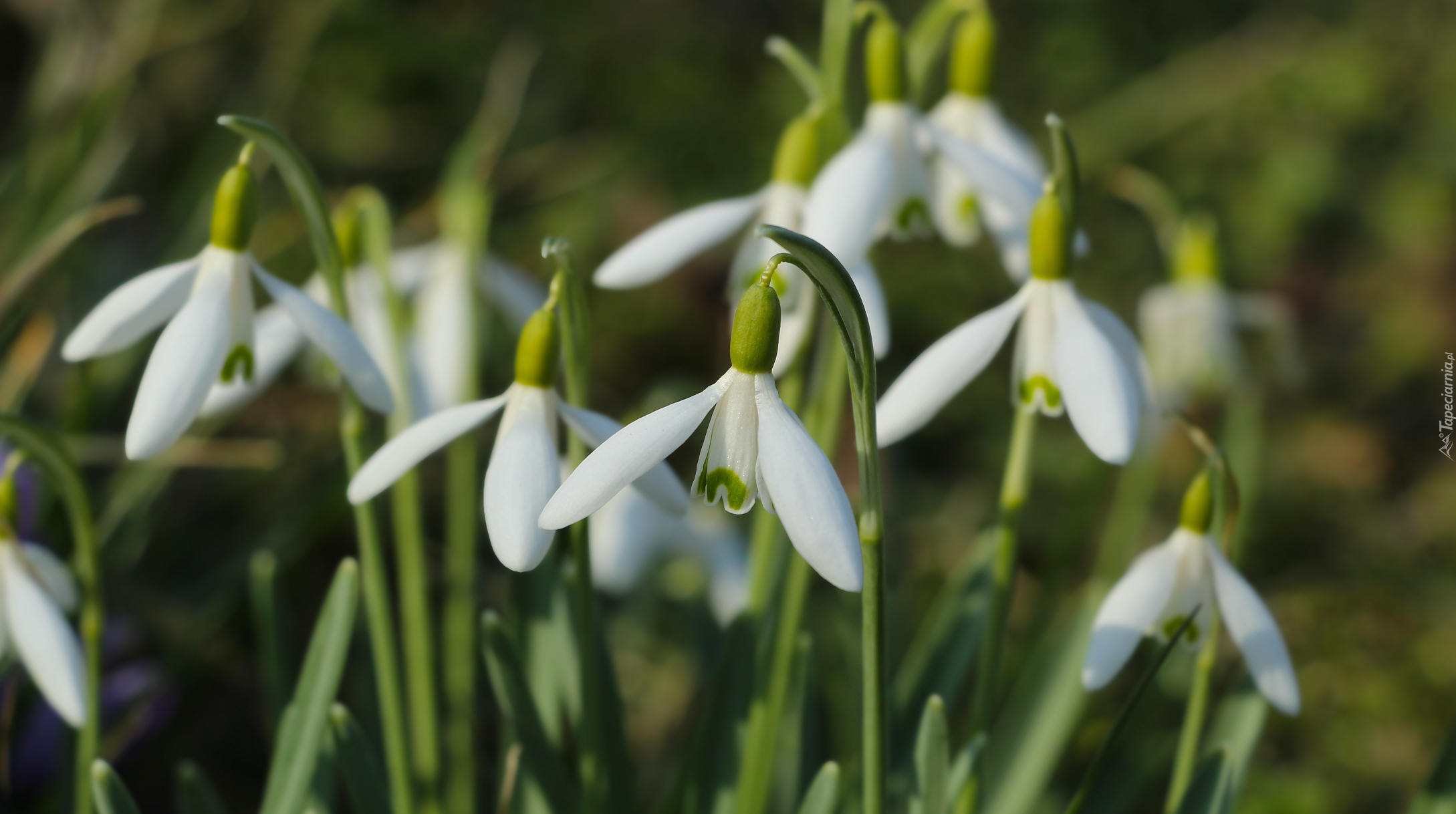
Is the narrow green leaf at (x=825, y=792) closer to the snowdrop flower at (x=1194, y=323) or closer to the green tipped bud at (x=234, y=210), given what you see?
the green tipped bud at (x=234, y=210)

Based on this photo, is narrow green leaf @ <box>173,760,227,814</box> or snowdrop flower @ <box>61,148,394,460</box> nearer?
snowdrop flower @ <box>61,148,394,460</box>

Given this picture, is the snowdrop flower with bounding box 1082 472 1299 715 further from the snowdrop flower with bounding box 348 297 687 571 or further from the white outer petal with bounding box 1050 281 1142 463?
the snowdrop flower with bounding box 348 297 687 571

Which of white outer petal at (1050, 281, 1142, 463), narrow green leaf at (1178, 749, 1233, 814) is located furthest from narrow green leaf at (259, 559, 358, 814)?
narrow green leaf at (1178, 749, 1233, 814)

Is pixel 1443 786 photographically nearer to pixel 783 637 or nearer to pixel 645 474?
pixel 783 637

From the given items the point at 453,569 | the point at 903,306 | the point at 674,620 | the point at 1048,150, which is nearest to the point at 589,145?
the point at 903,306

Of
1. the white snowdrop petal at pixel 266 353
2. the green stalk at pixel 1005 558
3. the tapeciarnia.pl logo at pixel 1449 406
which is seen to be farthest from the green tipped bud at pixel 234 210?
the tapeciarnia.pl logo at pixel 1449 406

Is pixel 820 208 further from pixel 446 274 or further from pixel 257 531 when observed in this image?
pixel 257 531
